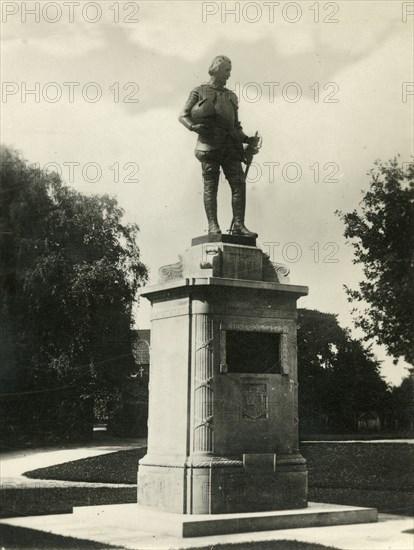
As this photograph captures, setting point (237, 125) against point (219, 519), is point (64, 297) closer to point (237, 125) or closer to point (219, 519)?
point (237, 125)

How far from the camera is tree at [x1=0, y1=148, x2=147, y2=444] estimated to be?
3159cm

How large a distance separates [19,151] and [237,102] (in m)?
18.0

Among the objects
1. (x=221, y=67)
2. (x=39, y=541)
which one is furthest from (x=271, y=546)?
(x=221, y=67)

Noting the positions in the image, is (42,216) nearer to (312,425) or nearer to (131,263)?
(131,263)

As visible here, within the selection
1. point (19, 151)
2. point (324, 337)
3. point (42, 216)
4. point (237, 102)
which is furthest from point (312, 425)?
point (237, 102)

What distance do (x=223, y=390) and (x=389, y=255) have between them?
12685mm

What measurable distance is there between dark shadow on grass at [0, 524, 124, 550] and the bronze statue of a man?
14.9 ft

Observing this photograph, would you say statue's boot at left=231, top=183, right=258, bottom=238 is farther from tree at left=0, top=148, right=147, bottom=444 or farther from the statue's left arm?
tree at left=0, top=148, right=147, bottom=444

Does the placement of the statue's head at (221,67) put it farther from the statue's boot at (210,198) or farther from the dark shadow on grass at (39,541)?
the dark shadow on grass at (39,541)

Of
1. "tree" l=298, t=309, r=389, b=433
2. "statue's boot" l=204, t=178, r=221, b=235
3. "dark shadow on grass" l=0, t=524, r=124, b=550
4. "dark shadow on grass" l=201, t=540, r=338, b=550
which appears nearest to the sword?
"statue's boot" l=204, t=178, r=221, b=235

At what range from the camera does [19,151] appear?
1103 inches

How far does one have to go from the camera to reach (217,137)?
444 inches

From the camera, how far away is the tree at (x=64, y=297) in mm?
31594

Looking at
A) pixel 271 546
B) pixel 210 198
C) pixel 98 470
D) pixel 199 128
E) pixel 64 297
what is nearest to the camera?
pixel 271 546
